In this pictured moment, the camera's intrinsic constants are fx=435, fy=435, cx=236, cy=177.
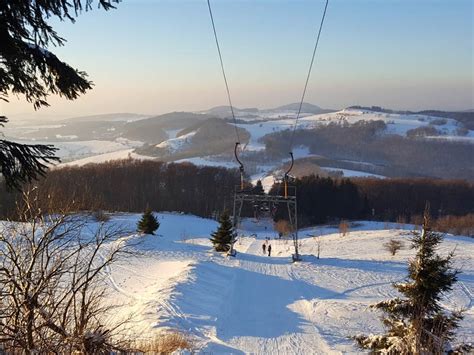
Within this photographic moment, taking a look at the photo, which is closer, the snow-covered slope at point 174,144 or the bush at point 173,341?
the bush at point 173,341

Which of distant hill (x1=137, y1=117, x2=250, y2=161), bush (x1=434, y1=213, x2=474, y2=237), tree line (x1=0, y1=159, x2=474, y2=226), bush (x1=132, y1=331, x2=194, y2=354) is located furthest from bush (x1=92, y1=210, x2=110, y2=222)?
distant hill (x1=137, y1=117, x2=250, y2=161)

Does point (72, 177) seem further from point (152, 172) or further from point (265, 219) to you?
point (265, 219)

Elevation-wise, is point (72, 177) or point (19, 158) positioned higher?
point (19, 158)

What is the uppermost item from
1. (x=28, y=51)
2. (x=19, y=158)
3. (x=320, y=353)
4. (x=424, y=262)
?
(x=28, y=51)

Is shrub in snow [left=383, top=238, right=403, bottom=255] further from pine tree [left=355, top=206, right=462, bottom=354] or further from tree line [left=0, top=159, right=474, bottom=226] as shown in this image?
tree line [left=0, top=159, right=474, bottom=226]

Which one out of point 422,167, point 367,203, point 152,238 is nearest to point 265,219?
point 367,203

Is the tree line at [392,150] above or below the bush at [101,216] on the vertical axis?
below

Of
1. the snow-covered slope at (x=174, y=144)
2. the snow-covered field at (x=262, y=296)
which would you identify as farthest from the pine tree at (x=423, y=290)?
the snow-covered slope at (x=174, y=144)

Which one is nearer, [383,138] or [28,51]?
[28,51]

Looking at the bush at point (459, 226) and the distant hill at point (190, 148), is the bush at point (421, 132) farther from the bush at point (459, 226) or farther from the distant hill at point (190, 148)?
the bush at point (459, 226)
